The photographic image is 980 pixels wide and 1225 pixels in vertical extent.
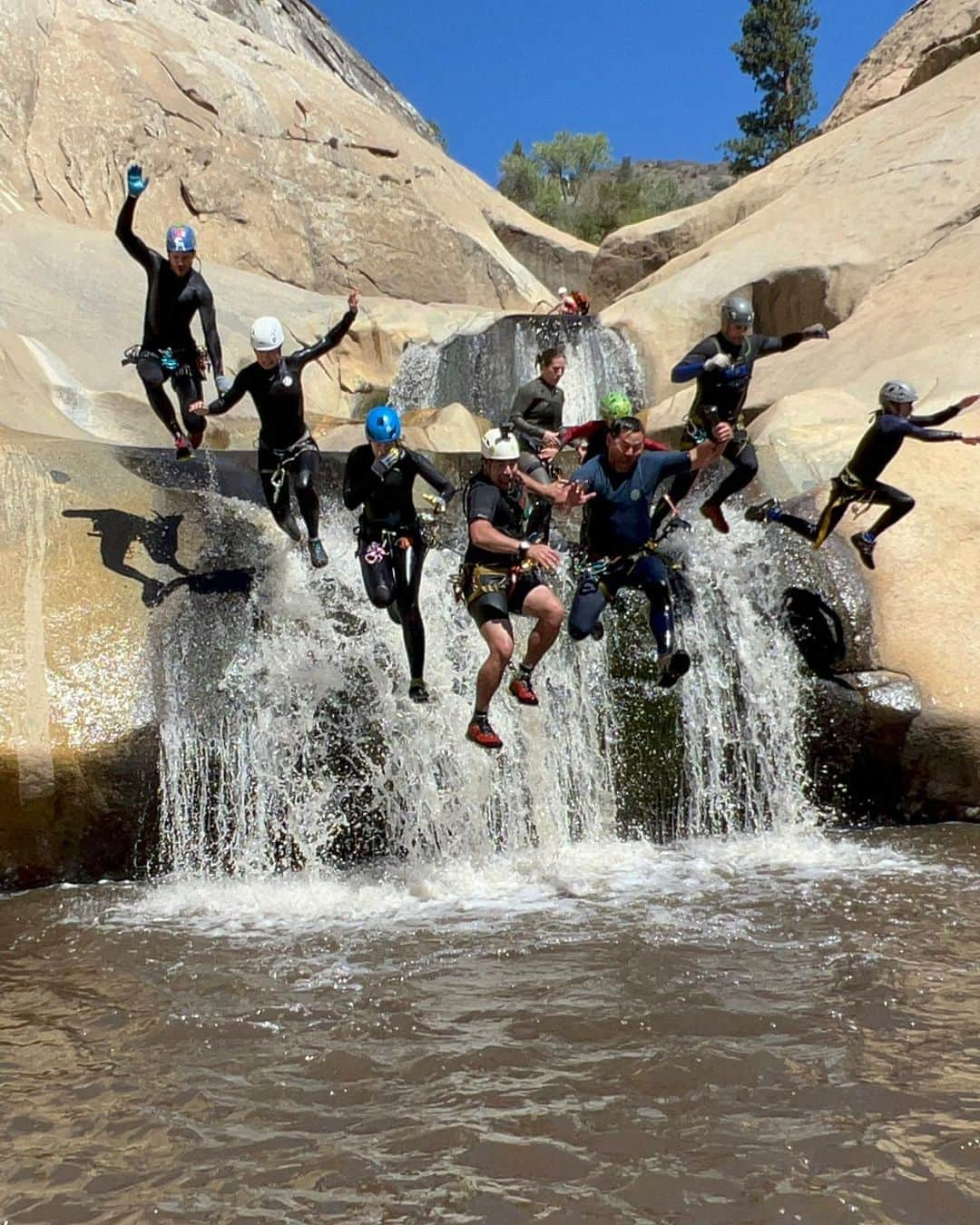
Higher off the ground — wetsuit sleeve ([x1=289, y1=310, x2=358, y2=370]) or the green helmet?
wetsuit sleeve ([x1=289, y1=310, x2=358, y2=370])

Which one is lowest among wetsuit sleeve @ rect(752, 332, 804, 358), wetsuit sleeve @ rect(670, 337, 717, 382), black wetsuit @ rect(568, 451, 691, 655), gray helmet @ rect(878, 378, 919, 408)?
black wetsuit @ rect(568, 451, 691, 655)

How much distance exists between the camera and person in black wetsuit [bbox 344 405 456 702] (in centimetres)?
761

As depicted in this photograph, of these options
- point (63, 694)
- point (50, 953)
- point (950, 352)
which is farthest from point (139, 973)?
point (950, 352)

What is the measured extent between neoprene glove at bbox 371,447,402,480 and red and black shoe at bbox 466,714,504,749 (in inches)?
67.4

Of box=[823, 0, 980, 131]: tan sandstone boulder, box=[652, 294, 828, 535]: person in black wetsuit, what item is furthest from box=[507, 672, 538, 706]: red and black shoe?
box=[823, 0, 980, 131]: tan sandstone boulder

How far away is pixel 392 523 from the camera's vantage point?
25.5 feet

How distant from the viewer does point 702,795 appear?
8.53 metres

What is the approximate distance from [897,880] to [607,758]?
2.23 metres

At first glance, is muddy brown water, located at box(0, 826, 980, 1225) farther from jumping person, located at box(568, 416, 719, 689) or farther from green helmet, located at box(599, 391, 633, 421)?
green helmet, located at box(599, 391, 633, 421)

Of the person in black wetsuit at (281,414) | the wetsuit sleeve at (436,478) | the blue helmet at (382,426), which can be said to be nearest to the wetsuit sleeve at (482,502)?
the wetsuit sleeve at (436,478)

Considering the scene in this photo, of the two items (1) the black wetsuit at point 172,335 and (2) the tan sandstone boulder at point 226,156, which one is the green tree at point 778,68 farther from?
(1) the black wetsuit at point 172,335

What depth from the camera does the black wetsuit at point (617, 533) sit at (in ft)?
24.8

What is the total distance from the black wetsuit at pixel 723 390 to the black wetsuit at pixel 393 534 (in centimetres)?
177

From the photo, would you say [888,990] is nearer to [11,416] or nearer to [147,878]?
[147,878]
